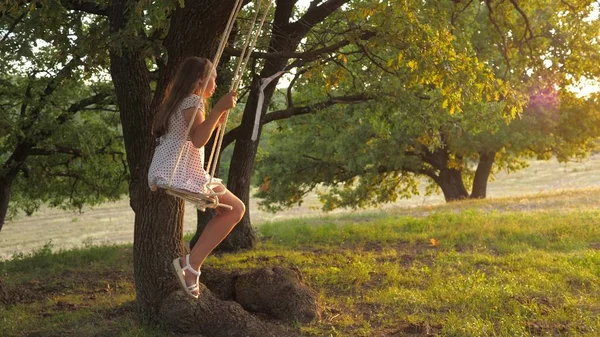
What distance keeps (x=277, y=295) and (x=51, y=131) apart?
7.48 meters

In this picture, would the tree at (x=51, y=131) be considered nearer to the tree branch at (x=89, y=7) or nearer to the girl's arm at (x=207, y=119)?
the tree branch at (x=89, y=7)

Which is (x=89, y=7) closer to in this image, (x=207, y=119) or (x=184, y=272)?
(x=207, y=119)

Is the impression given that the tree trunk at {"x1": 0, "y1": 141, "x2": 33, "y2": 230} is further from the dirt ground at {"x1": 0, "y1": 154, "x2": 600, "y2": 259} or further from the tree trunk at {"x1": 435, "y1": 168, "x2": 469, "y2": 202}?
the tree trunk at {"x1": 435, "y1": 168, "x2": 469, "y2": 202}

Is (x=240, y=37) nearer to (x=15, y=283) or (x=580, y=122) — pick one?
(x=15, y=283)

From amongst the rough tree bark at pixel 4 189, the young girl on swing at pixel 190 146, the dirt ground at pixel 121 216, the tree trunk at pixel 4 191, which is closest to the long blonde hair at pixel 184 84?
the young girl on swing at pixel 190 146

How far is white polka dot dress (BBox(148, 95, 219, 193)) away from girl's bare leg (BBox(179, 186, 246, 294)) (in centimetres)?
40

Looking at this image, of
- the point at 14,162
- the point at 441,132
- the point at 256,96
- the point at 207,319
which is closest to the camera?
the point at 207,319

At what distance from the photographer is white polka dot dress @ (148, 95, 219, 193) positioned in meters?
5.68

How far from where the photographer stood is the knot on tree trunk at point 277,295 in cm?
714

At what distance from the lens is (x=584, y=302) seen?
7504mm

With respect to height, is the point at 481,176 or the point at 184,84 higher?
the point at 184,84

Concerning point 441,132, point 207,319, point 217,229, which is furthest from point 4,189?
point 441,132

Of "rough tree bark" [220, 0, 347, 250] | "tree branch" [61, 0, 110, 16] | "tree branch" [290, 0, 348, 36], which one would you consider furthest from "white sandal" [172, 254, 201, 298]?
"tree branch" [290, 0, 348, 36]

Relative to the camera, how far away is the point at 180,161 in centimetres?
586
